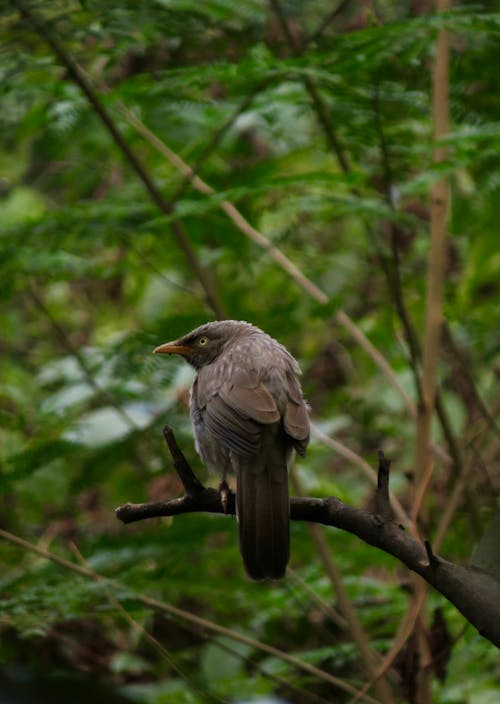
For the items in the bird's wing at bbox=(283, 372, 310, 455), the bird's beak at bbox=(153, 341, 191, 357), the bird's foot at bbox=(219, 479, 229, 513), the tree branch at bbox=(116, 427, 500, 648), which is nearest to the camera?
the tree branch at bbox=(116, 427, 500, 648)

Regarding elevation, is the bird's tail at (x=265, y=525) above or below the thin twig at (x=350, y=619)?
above

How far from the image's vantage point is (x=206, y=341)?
151 inches

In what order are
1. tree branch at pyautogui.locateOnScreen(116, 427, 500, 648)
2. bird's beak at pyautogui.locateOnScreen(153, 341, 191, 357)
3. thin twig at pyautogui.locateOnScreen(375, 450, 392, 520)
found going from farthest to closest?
bird's beak at pyautogui.locateOnScreen(153, 341, 191, 357) → thin twig at pyautogui.locateOnScreen(375, 450, 392, 520) → tree branch at pyautogui.locateOnScreen(116, 427, 500, 648)

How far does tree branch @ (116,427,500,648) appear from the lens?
211 centimetres

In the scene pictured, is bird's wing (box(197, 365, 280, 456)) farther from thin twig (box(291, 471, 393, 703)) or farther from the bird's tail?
thin twig (box(291, 471, 393, 703))

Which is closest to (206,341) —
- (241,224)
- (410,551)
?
(241,224)

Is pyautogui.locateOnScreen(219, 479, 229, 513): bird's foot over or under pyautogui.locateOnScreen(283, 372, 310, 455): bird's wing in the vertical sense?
under

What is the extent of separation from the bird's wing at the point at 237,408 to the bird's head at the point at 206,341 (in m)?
0.33

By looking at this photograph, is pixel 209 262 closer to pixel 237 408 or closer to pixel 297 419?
pixel 237 408

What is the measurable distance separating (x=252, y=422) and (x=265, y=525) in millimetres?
446

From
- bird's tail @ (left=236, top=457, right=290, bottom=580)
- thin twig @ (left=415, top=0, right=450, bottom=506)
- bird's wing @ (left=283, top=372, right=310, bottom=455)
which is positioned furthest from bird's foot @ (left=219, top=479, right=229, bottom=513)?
thin twig @ (left=415, top=0, right=450, bottom=506)

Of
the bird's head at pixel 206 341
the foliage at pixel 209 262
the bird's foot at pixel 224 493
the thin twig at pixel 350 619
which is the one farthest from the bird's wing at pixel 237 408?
the thin twig at pixel 350 619

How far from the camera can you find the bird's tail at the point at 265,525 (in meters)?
2.68

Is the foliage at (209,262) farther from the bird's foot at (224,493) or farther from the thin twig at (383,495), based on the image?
the thin twig at (383,495)
